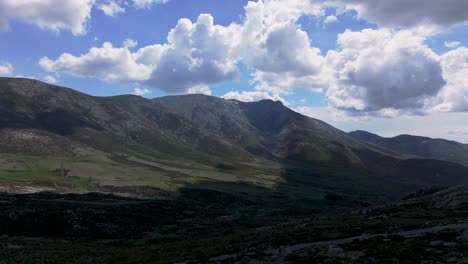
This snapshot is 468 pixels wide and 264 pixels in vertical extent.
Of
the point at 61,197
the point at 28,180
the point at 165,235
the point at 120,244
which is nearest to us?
the point at 120,244

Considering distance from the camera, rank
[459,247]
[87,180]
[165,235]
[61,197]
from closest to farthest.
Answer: [459,247] → [165,235] → [61,197] → [87,180]

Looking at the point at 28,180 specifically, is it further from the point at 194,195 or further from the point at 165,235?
the point at 165,235

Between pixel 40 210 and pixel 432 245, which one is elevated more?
pixel 432 245

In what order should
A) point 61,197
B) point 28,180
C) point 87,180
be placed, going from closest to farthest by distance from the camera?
point 61,197
point 28,180
point 87,180

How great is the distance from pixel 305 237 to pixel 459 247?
1981 centimetres

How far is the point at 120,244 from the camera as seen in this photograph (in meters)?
74.7

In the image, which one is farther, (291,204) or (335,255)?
(291,204)

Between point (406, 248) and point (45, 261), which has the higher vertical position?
point (406, 248)

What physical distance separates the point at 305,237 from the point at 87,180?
160 m

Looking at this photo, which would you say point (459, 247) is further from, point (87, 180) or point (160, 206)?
point (87, 180)

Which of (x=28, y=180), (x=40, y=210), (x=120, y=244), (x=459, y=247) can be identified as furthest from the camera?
(x=28, y=180)

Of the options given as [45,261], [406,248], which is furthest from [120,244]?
[406,248]

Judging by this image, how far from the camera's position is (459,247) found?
1362 inches

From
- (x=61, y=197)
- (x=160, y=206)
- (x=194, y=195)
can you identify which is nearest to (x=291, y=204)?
(x=194, y=195)
